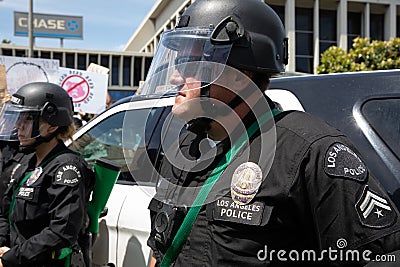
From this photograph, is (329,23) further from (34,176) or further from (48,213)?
(48,213)

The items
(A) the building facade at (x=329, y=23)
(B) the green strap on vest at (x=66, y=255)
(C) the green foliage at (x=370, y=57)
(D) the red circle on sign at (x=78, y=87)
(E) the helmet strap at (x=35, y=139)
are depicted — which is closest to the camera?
(B) the green strap on vest at (x=66, y=255)

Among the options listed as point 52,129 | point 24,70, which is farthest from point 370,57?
point 52,129

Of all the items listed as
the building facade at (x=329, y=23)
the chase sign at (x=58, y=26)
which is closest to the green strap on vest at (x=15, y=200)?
the building facade at (x=329, y=23)

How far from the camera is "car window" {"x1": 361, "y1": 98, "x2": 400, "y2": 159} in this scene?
215 cm

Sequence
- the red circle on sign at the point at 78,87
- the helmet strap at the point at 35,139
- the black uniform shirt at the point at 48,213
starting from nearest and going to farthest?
the black uniform shirt at the point at 48,213 < the helmet strap at the point at 35,139 < the red circle on sign at the point at 78,87

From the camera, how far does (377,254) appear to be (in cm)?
142

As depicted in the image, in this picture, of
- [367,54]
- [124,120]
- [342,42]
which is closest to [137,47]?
[342,42]

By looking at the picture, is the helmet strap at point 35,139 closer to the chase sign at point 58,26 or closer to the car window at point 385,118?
the car window at point 385,118

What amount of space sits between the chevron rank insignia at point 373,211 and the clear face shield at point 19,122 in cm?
222

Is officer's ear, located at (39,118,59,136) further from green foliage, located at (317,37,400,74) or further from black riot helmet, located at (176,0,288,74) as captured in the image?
green foliage, located at (317,37,400,74)

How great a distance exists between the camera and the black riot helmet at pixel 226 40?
177 cm

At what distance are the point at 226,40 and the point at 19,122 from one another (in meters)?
1.87

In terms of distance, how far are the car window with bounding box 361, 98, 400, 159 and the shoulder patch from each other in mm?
711

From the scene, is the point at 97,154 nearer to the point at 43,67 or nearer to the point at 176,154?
the point at 176,154
